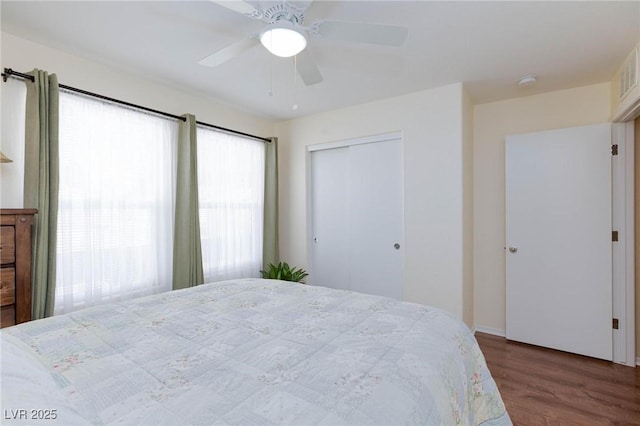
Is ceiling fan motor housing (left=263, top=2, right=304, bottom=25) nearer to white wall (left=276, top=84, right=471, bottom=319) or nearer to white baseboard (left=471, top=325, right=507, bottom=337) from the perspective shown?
white wall (left=276, top=84, right=471, bottom=319)

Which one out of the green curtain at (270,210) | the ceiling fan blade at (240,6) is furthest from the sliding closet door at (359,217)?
the ceiling fan blade at (240,6)

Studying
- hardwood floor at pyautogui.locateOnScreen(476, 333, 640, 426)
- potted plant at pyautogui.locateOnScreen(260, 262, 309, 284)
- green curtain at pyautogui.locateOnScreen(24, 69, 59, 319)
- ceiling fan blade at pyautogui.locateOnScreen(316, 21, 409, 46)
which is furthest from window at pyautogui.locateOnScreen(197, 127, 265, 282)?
hardwood floor at pyautogui.locateOnScreen(476, 333, 640, 426)

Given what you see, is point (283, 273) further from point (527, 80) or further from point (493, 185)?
point (527, 80)

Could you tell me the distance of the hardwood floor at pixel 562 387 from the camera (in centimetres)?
188

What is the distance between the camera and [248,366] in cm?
99

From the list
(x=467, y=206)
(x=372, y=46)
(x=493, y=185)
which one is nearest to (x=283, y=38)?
(x=372, y=46)

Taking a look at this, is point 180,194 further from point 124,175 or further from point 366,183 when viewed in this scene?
point 366,183

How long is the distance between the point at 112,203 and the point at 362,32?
2.23 metres

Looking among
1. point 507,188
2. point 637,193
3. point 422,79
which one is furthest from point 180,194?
point 637,193

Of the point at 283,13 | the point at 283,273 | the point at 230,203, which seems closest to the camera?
the point at 283,13

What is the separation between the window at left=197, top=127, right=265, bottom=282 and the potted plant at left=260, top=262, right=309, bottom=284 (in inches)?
6.7

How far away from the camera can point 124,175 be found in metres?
2.47

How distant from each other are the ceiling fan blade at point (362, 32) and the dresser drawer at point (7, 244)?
79.0 inches

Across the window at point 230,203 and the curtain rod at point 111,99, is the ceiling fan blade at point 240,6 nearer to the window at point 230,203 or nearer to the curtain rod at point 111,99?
the curtain rod at point 111,99
